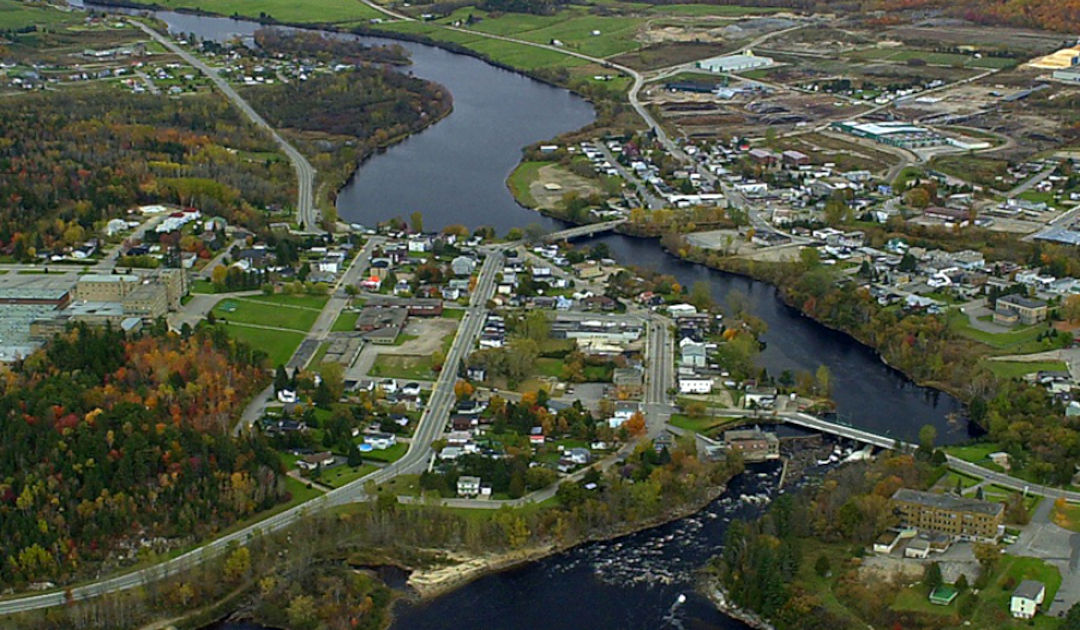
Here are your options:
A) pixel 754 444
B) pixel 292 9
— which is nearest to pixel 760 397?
pixel 754 444

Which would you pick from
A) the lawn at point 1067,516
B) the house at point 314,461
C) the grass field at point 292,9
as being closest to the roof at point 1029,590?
the lawn at point 1067,516

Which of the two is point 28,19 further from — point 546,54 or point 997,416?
point 997,416

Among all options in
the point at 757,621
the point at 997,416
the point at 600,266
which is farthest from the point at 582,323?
the point at 757,621

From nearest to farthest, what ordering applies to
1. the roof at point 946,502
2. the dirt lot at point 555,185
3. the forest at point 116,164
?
the roof at point 946,502 → the forest at point 116,164 → the dirt lot at point 555,185

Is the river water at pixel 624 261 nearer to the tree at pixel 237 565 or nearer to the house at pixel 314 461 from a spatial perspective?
the tree at pixel 237 565

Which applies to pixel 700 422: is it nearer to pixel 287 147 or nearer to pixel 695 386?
pixel 695 386

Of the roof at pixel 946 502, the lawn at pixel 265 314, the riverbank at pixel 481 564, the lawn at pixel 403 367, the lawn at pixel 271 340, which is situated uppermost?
the roof at pixel 946 502
